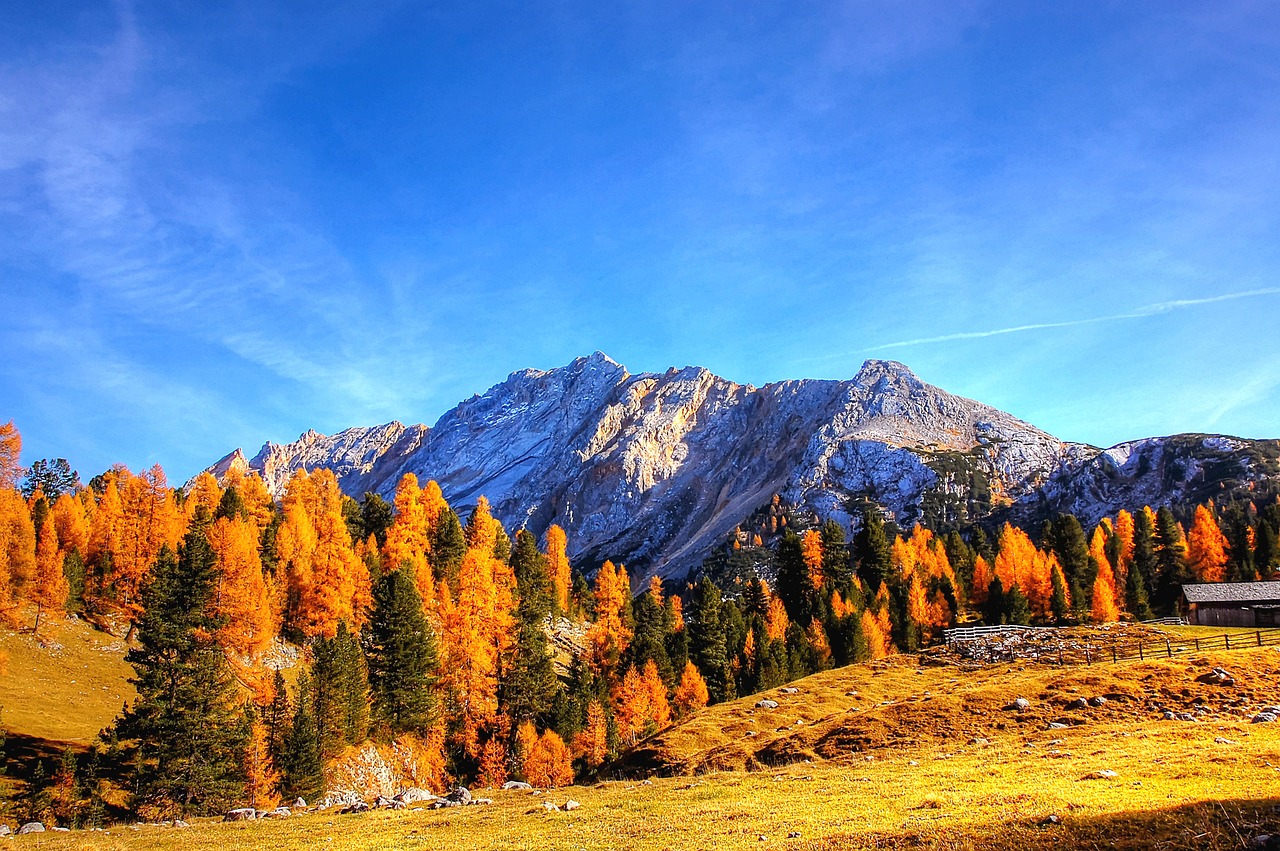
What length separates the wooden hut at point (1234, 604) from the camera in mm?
86500

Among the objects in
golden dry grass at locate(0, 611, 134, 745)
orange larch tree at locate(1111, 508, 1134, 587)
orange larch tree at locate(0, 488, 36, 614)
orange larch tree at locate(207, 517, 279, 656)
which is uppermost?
orange larch tree at locate(0, 488, 36, 614)

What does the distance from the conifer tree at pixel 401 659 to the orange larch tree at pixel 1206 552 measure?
125 m

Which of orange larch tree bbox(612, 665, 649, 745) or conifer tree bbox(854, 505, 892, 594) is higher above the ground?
conifer tree bbox(854, 505, 892, 594)

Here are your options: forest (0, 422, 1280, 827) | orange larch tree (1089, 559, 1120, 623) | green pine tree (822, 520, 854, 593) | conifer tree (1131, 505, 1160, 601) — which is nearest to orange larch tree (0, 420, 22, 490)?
forest (0, 422, 1280, 827)

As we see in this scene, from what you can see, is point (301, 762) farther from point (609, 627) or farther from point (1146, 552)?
point (1146, 552)

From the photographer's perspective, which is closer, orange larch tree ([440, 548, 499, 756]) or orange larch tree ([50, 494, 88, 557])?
orange larch tree ([440, 548, 499, 756])

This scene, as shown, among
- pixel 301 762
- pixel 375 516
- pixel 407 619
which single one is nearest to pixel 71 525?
pixel 375 516

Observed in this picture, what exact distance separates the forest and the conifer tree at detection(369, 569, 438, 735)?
7.9 inches

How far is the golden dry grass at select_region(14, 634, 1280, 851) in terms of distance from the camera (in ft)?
64.0

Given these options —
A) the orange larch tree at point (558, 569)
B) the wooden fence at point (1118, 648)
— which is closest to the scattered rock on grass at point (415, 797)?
the wooden fence at point (1118, 648)

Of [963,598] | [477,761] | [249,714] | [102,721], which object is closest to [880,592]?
[963,598]

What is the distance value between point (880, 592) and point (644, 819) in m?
90.6

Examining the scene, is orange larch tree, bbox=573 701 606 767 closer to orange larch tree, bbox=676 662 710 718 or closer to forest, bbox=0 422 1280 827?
forest, bbox=0 422 1280 827

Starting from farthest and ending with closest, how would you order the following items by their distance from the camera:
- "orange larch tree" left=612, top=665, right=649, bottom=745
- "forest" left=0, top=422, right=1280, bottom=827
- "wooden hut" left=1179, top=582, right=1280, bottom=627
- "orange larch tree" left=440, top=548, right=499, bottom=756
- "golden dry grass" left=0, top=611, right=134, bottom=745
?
"wooden hut" left=1179, top=582, right=1280, bottom=627
"orange larch tree" left=612, top=665, right=649, bottom=745
"orange larch tree" left=440, top=548, right=499, bottom=756
"golden dry grass" left=0, top=611, right=134, bottom=745
"forest" left=0, top=422, right=1280, bottom=827
